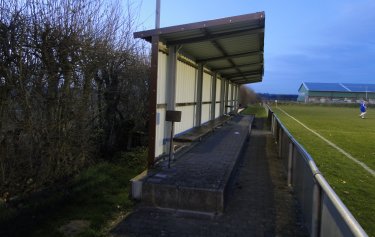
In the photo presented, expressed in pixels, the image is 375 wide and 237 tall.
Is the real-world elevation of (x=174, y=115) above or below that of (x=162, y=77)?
below

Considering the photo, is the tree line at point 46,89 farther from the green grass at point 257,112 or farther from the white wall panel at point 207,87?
the green grass at point 257,112

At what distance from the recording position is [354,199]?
667 centimetres

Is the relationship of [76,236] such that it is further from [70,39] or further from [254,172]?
[254,172]

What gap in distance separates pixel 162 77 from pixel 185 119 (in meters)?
3.38

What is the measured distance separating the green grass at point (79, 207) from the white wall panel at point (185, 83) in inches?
119

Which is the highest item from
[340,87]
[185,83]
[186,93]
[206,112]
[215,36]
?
[340,87]

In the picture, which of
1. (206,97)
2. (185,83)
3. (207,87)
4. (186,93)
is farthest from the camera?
(207,87)

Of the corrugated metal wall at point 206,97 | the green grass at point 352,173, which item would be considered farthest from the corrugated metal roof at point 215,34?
the green grass at point 352,173

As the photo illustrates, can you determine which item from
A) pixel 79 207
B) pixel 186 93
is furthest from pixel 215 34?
pixel 79 207

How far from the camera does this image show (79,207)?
19.0 feet

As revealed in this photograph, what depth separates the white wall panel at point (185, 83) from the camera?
9.97 metres

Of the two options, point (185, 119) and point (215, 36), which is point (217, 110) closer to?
point (185, 119)

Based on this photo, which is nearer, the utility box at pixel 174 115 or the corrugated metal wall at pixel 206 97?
the utility box at pixel 174 115

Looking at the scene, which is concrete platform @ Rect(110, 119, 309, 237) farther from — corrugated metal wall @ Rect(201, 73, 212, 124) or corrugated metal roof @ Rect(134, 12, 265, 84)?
corrugated metal wall @ Rect(201, 73, 212, 124)
